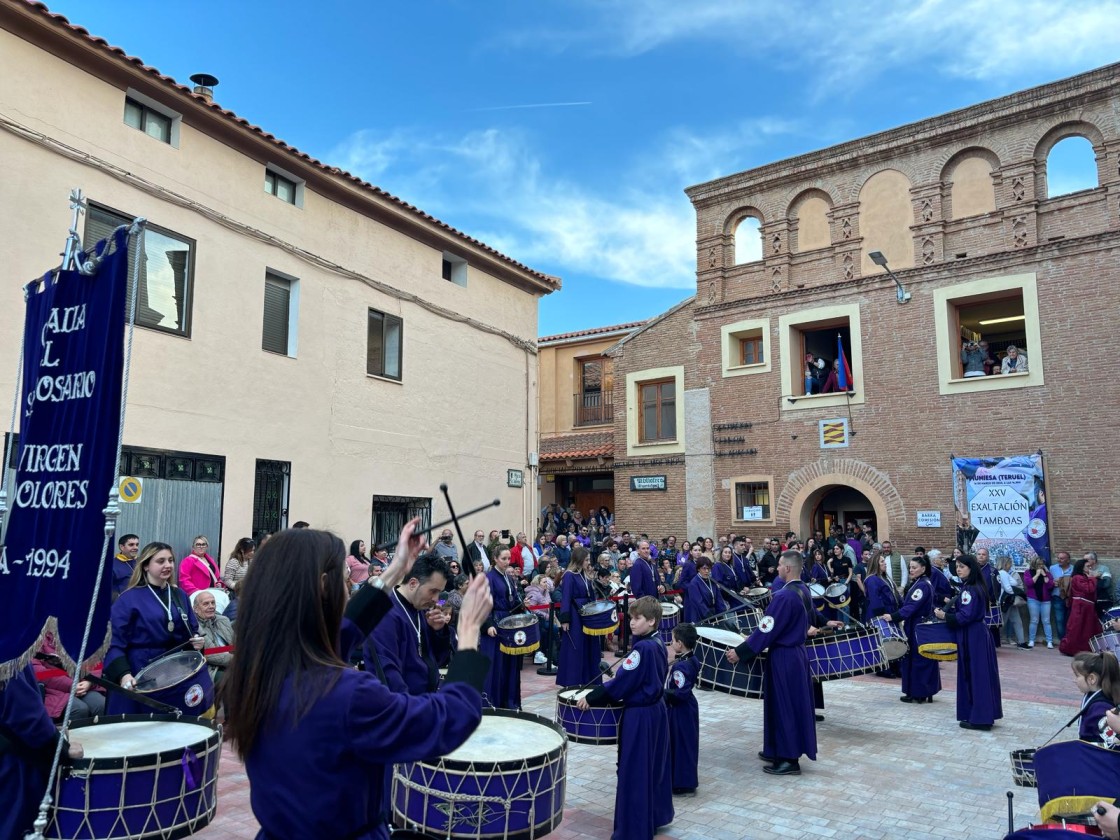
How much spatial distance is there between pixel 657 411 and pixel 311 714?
72.8 feet

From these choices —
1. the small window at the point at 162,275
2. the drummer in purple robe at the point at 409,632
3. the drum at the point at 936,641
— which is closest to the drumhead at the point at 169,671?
the drummer in purple robe at the point at 409,632

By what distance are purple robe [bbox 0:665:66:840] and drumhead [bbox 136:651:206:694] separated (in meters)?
1.71

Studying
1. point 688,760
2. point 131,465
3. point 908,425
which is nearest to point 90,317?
point 688,760

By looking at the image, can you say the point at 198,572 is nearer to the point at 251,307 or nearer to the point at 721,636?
the point at 251,307

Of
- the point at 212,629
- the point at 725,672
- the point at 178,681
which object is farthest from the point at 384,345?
the point at 178,681

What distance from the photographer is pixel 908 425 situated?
64.6 ft

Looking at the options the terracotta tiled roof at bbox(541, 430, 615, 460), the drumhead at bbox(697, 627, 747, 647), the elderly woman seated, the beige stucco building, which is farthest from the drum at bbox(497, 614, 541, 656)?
the terracotta tiled roof at bbox(541, 430, 615, 460)

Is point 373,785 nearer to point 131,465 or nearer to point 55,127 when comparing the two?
point 131,465

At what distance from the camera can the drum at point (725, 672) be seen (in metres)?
7.54

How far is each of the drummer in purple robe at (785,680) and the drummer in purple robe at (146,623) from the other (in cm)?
459

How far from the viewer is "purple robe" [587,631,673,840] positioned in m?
5.60

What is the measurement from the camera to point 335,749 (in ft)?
7.66

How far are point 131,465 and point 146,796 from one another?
8677 mm

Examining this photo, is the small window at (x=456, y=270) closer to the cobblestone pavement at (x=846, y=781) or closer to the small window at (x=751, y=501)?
the small window at (x=751, y=501)
